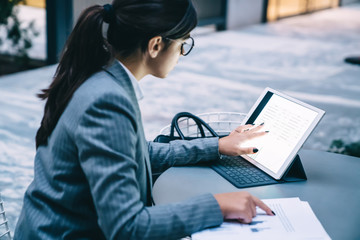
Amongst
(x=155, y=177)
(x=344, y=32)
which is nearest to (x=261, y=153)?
(x=155, y=177)

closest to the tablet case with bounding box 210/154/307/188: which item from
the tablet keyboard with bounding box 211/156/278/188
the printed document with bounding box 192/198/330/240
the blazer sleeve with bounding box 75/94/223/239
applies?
the tablet keyboard with bounding box 211/156/278/188

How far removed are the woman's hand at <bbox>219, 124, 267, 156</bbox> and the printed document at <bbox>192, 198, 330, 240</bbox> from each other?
348 mm

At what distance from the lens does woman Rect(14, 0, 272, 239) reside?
1177 millimetres

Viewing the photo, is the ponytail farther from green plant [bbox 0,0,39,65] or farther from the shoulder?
green plant [bbox 0,0,39,65]

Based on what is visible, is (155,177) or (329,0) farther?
(329,0)

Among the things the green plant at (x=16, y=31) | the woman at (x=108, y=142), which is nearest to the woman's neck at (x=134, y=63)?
the woman at (x=108, y=142)

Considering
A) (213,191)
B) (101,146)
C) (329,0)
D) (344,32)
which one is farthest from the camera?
(329,0)

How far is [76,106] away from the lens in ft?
4.10

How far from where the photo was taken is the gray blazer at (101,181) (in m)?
1.17

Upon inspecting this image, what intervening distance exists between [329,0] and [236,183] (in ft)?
53.6

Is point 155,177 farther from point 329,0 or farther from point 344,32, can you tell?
point 329,0

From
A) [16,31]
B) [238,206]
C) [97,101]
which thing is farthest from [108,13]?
[16,31]

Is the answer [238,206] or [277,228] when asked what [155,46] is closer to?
[238,206]

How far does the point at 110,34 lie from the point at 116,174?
45 centimetres
